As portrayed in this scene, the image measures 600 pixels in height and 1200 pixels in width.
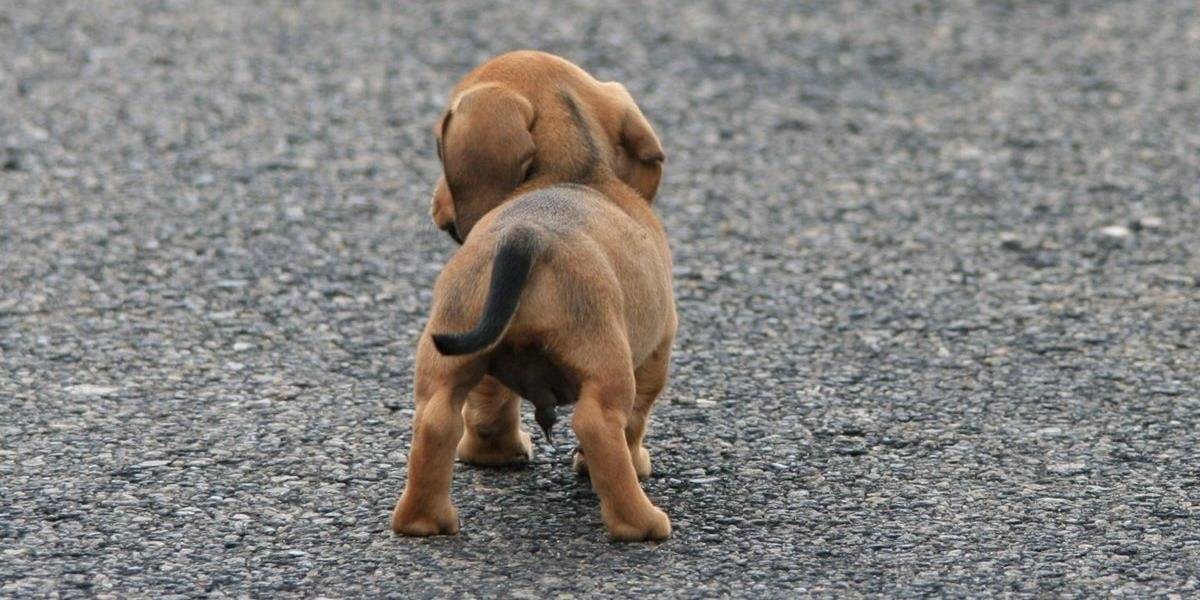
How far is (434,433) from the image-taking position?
157 inches

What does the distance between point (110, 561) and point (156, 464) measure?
0.61m

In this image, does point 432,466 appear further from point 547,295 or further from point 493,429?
point 493,429

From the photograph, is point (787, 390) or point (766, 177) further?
point (766, 177)

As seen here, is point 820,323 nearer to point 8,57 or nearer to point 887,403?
point 887,403

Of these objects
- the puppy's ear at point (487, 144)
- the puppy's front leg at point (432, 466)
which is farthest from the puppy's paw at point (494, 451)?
the puppy's ear at point (487, 144)

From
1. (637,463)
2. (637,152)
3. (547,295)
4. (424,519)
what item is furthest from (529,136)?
(424,519)

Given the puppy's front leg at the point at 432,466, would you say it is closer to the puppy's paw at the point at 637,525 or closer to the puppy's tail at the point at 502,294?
the puppy's tail at the point at 502,294

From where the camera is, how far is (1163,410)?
5.13 metres

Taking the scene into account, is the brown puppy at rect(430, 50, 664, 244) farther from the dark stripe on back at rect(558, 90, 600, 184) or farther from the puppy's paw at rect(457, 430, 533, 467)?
the puppy's paw at rect(457, 430, 533, 467)

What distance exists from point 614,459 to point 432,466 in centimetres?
38

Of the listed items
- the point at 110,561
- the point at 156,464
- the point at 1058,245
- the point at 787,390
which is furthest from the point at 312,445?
the point at 1058,245

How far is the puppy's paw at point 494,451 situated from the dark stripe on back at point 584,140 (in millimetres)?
651

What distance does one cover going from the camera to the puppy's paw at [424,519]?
4.16m

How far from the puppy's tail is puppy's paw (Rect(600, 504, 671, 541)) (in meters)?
0.53
